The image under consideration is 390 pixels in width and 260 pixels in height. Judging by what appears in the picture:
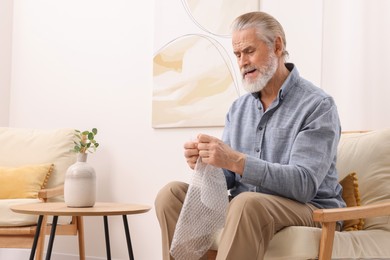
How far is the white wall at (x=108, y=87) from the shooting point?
3680 mm

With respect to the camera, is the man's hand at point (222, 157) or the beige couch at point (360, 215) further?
the man's hand at point (222, 157)

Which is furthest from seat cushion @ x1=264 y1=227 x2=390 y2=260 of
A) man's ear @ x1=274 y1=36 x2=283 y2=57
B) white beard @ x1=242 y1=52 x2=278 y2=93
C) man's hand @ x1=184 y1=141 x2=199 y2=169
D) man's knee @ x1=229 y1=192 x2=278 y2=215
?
A: man's ear @ x1=274 y1=36 x2=283 y2=57

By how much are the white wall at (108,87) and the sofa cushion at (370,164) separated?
31.5 inches

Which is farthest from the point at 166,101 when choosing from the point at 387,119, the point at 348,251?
the point at 348,251

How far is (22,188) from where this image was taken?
135 inches

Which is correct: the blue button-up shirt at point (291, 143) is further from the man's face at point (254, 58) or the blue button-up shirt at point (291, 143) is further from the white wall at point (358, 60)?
the white wall at point (358, 60)

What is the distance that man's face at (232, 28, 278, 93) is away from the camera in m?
2.34

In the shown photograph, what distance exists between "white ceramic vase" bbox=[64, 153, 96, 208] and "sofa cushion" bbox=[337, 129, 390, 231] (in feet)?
3.84

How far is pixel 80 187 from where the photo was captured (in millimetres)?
2869

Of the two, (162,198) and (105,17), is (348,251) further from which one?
(105,17)

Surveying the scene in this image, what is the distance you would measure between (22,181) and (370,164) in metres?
1.97

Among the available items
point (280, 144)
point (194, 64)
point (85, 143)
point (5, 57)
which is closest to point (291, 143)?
point (280, 144)

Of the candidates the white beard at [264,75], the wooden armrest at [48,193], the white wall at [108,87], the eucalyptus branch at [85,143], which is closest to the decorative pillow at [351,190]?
the white beard at [264,75]

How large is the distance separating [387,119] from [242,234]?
1.36 meters
